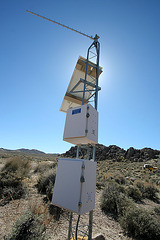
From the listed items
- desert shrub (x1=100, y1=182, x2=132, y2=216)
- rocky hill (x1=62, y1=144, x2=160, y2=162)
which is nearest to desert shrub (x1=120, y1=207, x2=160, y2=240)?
desert shrub (x1=100, y1=182, x2=132, y2=216)

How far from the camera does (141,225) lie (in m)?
3.82

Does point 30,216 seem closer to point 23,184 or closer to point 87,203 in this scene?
point 87,203

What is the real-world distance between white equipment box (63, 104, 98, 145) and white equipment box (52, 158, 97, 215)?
52cm

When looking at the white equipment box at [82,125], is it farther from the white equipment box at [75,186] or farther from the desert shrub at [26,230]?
the desert shrub at [26,230]

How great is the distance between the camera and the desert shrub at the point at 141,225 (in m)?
3.71

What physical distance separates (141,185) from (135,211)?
6899 mm

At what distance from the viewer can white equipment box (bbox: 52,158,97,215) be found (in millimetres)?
2215

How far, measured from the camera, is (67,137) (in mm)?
2879

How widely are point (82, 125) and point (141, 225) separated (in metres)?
3.99

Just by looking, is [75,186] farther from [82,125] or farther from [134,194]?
[134,194]

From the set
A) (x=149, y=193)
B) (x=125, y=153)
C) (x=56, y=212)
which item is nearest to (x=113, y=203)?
(x=56, y=212)

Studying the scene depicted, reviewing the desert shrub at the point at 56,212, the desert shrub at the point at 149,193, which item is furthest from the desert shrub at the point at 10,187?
the desert shrub at the point at 149,193

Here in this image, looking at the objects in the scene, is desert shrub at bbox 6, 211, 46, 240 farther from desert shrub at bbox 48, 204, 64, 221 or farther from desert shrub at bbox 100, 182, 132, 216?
desert shrub at bbox 100, 182, 132, 216

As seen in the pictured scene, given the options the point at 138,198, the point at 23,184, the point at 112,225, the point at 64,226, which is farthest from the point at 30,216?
the point at 138,198
